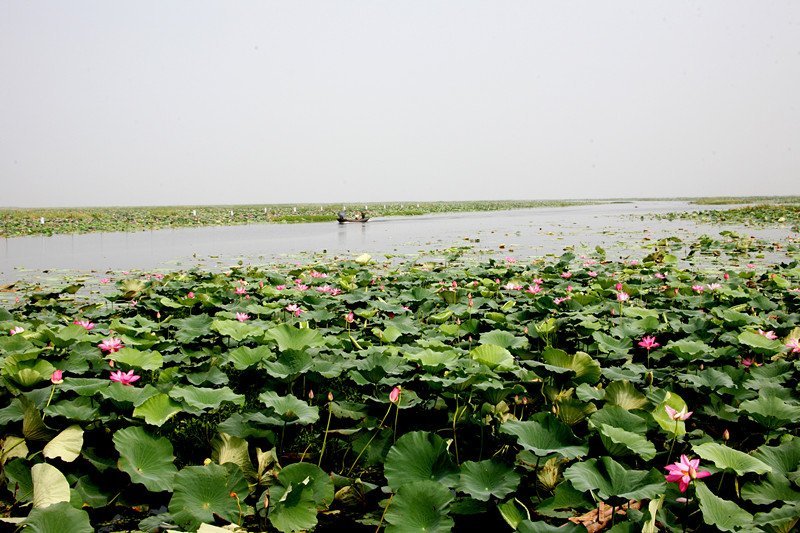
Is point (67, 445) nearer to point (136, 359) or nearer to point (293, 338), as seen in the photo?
point (136, 359)

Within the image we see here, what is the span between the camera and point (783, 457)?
5.30 feet

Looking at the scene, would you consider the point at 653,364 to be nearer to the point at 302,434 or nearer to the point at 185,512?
the point at 302,434

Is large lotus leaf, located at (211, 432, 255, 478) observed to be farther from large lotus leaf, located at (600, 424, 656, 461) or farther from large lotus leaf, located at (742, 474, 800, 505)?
large lotus leaf, located at (742, 474, 800, 505)

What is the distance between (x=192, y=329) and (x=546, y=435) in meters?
2.25

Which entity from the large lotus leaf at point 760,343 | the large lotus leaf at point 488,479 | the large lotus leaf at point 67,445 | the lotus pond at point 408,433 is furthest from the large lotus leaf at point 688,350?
the large lotus leaf at point 67,445

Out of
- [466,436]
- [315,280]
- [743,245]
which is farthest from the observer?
[743,245]

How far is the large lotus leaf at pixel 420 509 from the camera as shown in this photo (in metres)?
1.40

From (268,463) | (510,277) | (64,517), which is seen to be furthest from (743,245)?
(64,517)

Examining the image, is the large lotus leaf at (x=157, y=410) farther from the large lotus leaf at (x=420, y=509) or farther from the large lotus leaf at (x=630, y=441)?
the large lotus leaf at (x=630, y=441)

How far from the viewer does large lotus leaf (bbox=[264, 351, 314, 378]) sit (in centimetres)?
217

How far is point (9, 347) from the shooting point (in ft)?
8.29

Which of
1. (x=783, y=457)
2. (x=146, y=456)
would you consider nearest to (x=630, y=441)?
(x=783, y=457)

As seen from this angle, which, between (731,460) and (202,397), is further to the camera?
(202,397)

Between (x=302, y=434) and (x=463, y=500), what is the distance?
979mm
